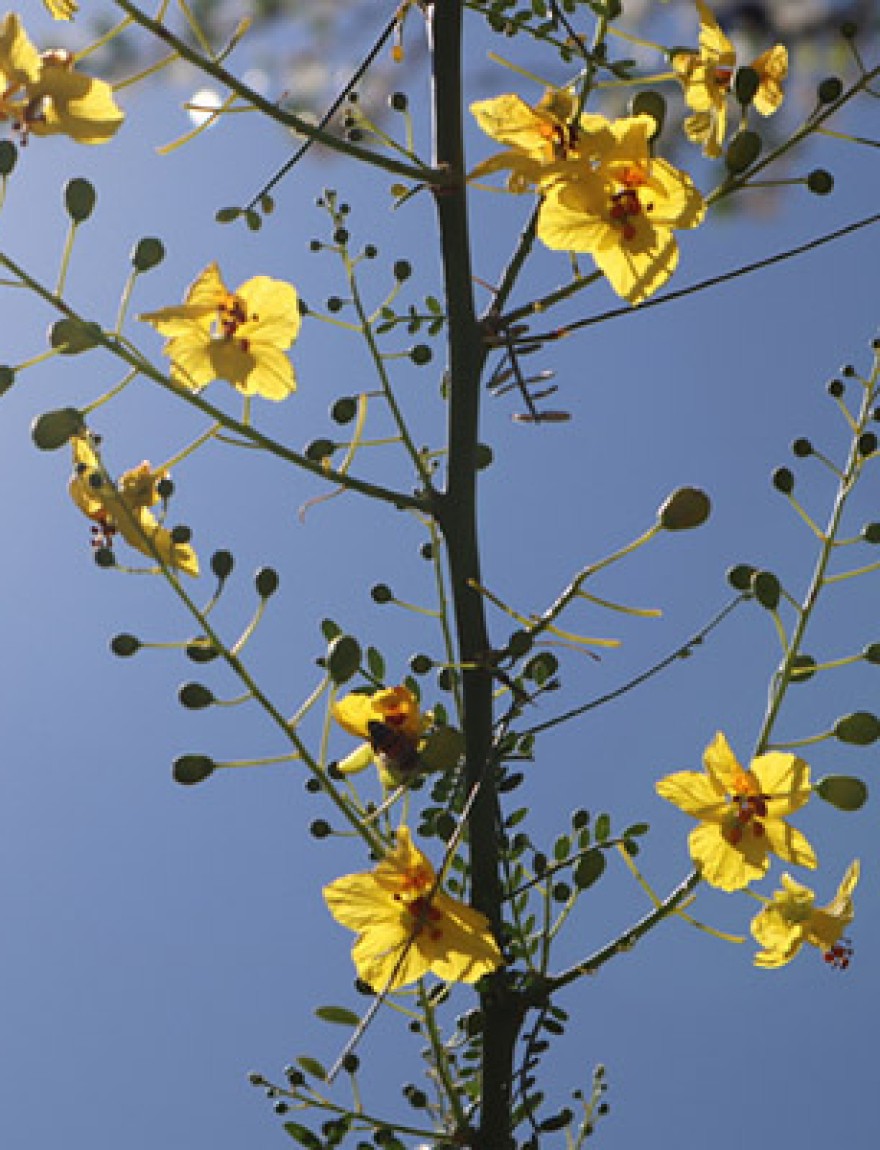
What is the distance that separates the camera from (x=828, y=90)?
5.46ft

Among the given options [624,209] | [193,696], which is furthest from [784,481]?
[193,696]

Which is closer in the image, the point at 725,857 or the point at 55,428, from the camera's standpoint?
the point at 55,428

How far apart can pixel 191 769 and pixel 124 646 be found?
5.9 inches

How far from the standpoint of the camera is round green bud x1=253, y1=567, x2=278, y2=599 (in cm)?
169

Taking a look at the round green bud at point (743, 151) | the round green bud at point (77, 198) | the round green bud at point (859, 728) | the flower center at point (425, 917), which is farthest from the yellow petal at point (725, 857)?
the round green bud at point (77, 198)

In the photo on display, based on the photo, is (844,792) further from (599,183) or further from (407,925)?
(599,183)

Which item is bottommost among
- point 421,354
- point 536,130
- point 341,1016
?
point 341,1016

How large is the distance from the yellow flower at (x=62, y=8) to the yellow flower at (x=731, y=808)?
1.14m

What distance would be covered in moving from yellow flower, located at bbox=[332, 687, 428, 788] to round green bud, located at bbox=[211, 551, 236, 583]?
0.65 ft

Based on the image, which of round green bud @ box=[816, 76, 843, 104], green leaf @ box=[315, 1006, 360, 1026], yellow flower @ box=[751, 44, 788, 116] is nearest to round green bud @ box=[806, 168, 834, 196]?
round green bud @ box=[816, 76, 843, 104]

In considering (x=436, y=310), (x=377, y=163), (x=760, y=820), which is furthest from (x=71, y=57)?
(x=760, y=820)

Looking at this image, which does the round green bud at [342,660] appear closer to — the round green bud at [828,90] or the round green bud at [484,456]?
the round green bud at [484,456]

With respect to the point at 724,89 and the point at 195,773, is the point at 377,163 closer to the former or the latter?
the point at 724,89

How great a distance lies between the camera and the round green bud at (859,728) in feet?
5.50
